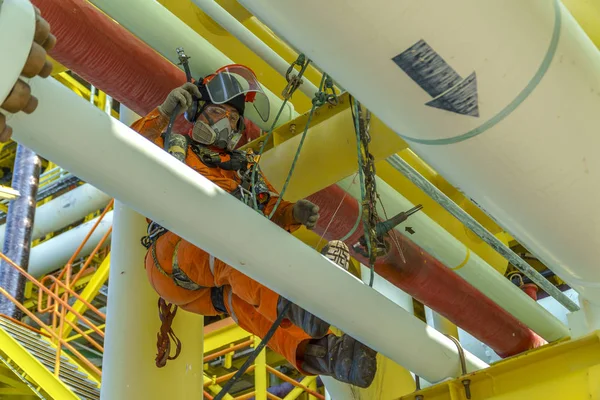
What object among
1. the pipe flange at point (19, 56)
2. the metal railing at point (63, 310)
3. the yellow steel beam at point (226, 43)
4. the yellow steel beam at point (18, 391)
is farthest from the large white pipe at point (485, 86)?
the yellow steel beam at point (18, 391)

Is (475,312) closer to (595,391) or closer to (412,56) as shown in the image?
(595,391)

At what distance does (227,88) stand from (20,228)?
797 cm

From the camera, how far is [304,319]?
12.9 feet

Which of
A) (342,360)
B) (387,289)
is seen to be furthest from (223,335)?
(342,360)

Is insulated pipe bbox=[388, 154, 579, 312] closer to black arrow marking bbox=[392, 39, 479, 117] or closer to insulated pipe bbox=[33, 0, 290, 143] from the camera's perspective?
insulated pipe bbox=[33, 0, 290, 143]

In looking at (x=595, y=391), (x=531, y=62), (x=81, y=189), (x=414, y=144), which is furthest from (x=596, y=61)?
(x=81, y=189)

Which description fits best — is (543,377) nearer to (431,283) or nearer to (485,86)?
(485,86)

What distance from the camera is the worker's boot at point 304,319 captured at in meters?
3.89

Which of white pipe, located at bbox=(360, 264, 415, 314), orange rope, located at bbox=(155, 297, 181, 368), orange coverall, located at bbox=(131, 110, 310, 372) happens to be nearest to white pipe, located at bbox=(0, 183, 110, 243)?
white pipe, located at bbox=(360, 264, 415, 314)

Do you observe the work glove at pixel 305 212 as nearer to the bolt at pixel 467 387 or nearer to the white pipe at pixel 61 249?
the bolt at pixel 467 387

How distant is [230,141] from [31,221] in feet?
26.0

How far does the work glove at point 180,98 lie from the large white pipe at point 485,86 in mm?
1169

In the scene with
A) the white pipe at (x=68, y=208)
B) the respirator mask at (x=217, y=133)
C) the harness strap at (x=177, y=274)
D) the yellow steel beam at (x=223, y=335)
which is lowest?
the harness strap at (x=177, y=274)

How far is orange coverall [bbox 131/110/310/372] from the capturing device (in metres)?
4.23
